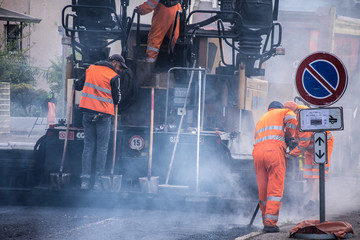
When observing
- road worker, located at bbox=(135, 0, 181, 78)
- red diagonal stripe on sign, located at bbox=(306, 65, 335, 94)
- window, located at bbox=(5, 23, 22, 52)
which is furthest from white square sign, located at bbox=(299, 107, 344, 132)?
window, located at bbox=(5, 23, 22, 52)

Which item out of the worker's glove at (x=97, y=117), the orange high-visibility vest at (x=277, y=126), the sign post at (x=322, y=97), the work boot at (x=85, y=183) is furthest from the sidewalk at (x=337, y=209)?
the worker's glove at (x=97, y=117)

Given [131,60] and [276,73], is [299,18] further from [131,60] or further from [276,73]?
[131,60]

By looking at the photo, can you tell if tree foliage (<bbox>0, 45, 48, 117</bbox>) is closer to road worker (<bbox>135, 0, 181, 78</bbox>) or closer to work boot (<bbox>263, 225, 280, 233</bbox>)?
road worker (<bbox>135, 0, 181, 78</bbox>)

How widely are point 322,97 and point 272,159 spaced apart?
929 millimetres

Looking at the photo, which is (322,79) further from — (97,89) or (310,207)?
(97,89)

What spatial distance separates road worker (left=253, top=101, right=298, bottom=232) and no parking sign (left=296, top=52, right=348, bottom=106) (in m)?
0.72

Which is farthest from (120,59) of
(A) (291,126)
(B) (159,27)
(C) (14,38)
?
(C) (14,38)

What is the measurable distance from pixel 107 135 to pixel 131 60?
1323mm

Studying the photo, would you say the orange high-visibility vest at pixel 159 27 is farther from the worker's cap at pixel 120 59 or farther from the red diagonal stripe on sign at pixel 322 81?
the red diagonal stripe on sign at pixel 322 81

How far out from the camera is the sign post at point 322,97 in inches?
231

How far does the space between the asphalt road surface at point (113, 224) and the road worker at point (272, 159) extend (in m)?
0.38

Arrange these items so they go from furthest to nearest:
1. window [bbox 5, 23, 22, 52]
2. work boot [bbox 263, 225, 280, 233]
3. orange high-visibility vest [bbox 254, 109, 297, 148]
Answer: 1. window [bbox 5, 23, 22, 52]
2. orange high-visibility vest [bbox 254, 109, 297, 148]
3. work boot [bbox 263, 225, 280, 233]

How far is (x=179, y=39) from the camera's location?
8.43 m

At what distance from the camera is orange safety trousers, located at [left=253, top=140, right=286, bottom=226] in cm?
633
